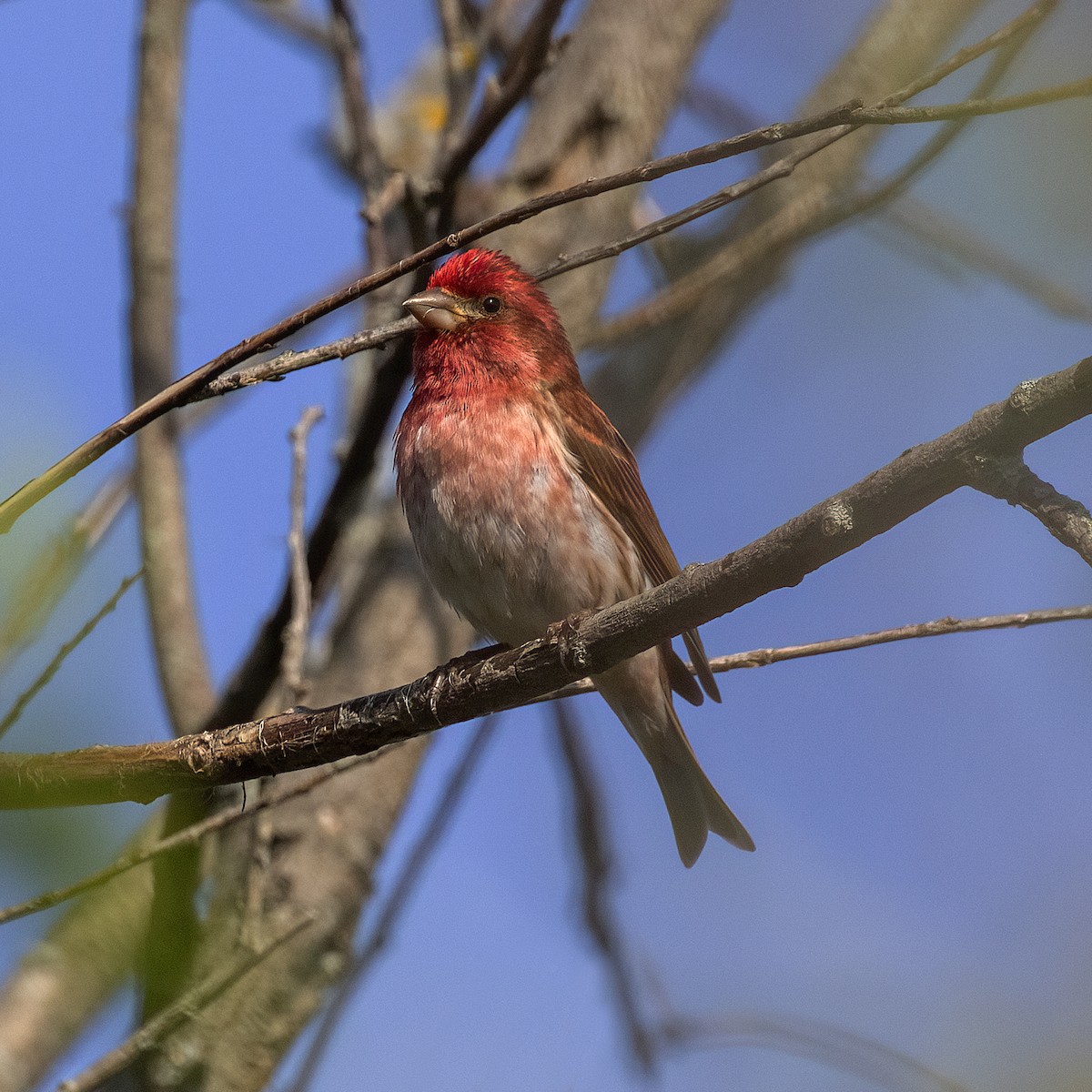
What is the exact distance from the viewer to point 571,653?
341 centimetres

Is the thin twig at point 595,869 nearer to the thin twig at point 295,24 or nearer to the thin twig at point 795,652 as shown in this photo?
the thin twig at point 795,652

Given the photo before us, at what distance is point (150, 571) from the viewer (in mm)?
5477

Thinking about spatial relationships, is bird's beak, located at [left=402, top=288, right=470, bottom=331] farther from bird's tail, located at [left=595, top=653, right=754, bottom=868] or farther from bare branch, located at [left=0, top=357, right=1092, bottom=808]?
bare branch, located at [left=0, top=357, right=1092, bottom=808]

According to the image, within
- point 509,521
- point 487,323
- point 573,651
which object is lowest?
point 573,651

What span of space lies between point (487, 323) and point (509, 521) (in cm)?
106

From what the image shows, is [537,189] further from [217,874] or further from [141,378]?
[217,874]

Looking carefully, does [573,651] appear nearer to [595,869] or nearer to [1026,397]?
[1026,397]

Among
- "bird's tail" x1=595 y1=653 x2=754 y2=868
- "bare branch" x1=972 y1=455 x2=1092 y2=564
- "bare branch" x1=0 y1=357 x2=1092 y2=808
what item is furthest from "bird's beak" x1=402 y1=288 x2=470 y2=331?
"bare branch" x1=972 y1=455 x2=1092 y2=564

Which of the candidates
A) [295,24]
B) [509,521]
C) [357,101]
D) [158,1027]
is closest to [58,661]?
[158,1027]

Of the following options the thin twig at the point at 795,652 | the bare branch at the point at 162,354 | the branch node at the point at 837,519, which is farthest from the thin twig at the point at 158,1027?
the bare branch at the point at 162,354

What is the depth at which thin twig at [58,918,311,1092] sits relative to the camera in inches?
118

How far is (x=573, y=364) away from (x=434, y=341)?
2.11ft

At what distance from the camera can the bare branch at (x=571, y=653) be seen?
99.0 inches

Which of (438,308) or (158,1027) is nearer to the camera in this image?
(158,1027)
